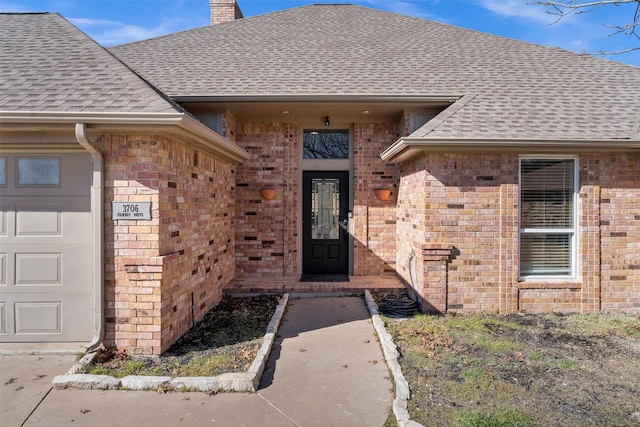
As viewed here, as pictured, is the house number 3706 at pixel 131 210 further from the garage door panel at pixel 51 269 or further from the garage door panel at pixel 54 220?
Result: the garage door panel at pixel 51 269

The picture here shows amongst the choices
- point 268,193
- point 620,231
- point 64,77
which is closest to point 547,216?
point 620,231

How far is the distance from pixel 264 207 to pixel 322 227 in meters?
1.37

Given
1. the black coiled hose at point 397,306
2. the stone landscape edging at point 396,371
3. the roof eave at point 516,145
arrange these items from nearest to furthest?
the stone landscape edging at point 396,371 → the roof eave at point 516,145 → the black coiled hose at point 397,306

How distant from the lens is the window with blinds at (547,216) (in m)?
5.97

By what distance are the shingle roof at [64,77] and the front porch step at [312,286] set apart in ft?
11.7

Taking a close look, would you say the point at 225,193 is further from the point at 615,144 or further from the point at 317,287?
the point at 615,144

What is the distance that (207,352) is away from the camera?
169 inches

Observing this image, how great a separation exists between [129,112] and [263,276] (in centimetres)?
457

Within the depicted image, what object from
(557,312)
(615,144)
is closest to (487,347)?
(557,312)

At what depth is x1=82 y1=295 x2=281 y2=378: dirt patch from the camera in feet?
12.6

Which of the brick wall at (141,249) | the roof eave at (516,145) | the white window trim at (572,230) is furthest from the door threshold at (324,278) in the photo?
the brick wall at (141,249)

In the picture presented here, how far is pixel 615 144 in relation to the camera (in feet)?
18.4

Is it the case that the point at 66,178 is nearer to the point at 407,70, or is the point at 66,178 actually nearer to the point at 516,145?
the point at 516,145

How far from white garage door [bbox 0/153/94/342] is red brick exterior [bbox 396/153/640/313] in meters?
4.78
